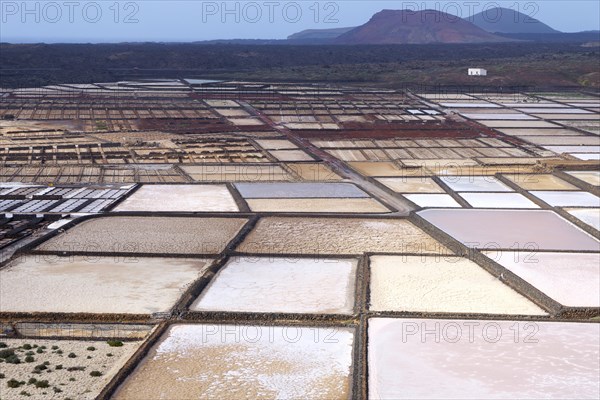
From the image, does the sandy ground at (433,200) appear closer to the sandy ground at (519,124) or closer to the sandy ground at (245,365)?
the sandy ground at (245,365)

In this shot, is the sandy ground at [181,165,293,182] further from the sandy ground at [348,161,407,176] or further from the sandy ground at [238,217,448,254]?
the sandy ground at [238,217,448,254]

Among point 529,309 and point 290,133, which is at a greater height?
point 290,133

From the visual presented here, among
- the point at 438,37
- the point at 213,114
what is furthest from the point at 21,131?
the point at 438,37

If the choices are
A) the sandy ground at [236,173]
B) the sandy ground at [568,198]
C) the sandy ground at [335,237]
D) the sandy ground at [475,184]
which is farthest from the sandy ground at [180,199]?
the sandy ground at [568,198]

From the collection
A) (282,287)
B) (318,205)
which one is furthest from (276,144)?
(282,287)

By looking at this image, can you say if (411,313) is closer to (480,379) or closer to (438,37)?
(480,379)

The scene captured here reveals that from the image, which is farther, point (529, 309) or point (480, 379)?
point (529, 309)
